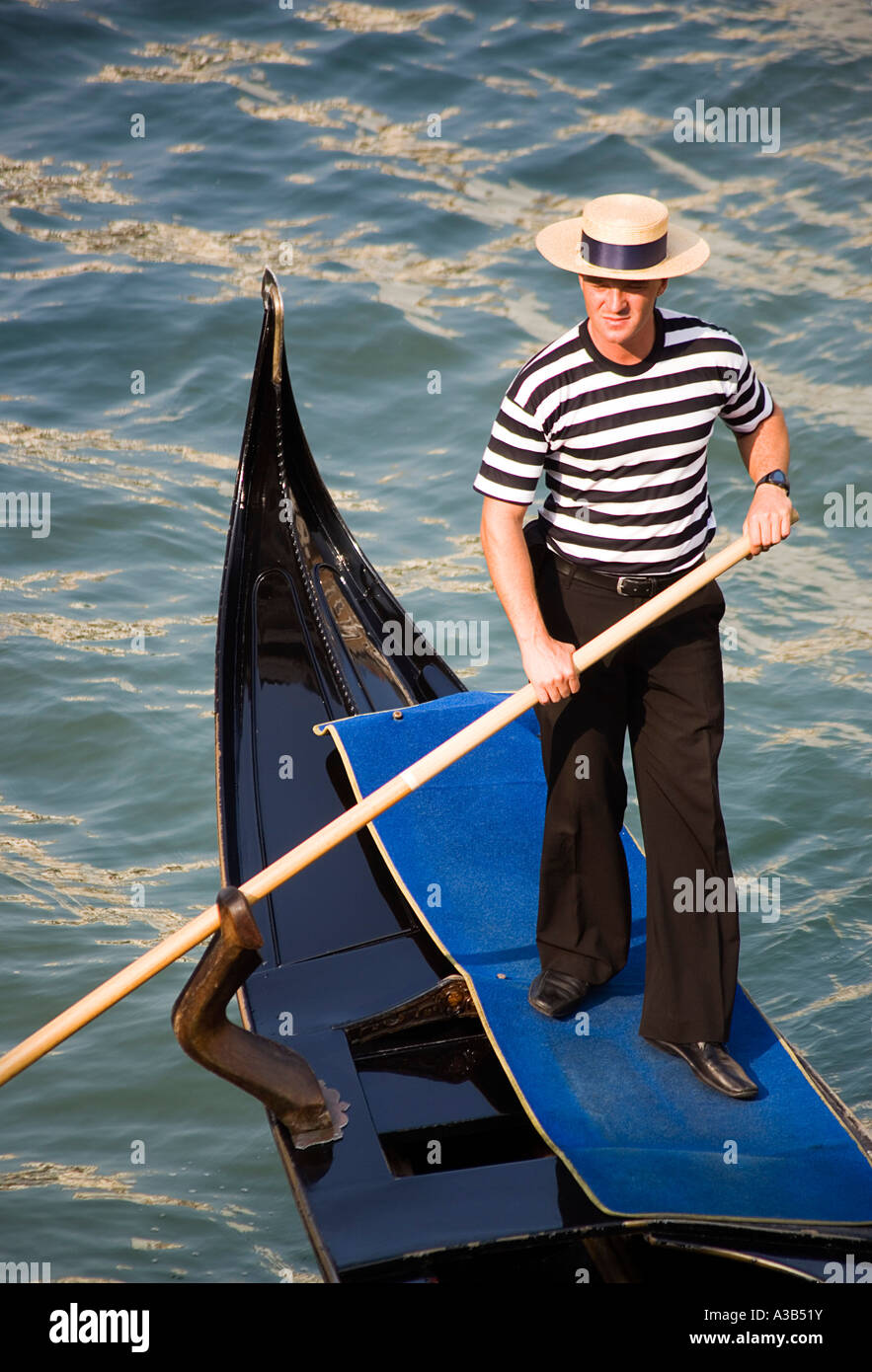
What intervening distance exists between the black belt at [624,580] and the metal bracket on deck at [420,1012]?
75 centimetres

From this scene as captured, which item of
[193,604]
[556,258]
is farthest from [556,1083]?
[193,604]

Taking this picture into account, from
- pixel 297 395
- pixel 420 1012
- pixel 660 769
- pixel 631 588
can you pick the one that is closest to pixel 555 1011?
pixel 420 1012

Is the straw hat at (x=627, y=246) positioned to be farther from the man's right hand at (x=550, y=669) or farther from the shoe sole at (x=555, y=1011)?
the shoe sole at (x=555, y=1011)

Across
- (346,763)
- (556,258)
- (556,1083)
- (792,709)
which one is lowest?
(556,1083)

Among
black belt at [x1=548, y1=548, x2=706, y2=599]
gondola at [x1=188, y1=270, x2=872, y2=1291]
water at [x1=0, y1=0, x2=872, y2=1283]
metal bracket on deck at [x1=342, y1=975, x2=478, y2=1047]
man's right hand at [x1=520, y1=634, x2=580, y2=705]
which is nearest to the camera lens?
gondola at [x1=188, y1=270, x2=872, y2=1291]

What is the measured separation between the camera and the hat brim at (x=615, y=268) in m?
2.17

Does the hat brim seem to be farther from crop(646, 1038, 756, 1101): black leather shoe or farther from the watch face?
crop(646, 1038, 756, 1101): black leather shoe

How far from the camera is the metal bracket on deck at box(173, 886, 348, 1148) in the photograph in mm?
2178

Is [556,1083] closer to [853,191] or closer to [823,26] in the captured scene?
[853,191]

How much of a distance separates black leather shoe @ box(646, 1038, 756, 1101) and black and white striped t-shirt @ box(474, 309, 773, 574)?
32.0 inches

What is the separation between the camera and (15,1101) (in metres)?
3.27

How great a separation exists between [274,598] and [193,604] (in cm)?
168

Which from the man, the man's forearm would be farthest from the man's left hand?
the man's forearm

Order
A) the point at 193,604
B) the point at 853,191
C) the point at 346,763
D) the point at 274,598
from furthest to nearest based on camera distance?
the point at 853,191 < the point at 193,604 < the point at 274,598 < the point at 346,763
